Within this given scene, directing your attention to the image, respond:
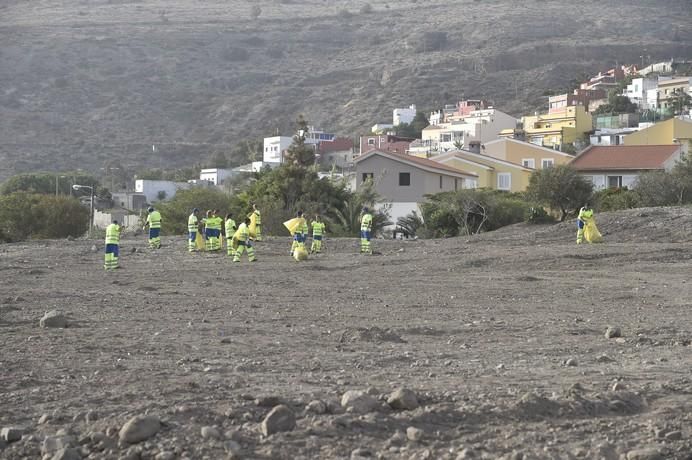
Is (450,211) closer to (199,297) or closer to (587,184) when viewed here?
(587,184)

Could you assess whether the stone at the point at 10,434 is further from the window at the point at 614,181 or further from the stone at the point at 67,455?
the window at the point at 614,181

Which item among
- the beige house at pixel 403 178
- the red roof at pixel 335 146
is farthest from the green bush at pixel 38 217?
the red roof at pixel 335 146

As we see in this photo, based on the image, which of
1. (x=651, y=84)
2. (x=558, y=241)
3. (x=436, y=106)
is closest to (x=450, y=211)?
(x=558, y=241)

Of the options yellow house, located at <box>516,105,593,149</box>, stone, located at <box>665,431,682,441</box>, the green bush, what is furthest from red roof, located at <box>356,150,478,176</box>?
stone, located at <box>665,431,682,441</box>

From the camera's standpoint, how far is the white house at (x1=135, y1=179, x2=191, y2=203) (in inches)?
3740

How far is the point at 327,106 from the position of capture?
174 metres

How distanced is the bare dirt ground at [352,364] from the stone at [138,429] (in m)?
0.06

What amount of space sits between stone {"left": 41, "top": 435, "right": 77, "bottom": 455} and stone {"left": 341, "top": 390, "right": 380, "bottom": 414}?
77.5 inches

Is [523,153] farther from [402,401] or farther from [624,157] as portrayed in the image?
[402,401]

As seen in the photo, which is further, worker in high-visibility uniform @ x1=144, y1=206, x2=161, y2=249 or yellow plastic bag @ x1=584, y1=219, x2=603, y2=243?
yellow plastic bag @ x1=584, y1=219, x2=603, y2=243

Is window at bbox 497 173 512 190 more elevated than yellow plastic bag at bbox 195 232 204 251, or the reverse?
window at bbox 497 173 512 190

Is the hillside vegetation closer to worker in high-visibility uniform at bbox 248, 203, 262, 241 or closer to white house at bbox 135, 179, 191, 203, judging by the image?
white house at bbox 135, 179, 191, 203

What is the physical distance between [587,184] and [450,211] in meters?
A: 7.55

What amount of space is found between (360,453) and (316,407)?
0.91 metres
